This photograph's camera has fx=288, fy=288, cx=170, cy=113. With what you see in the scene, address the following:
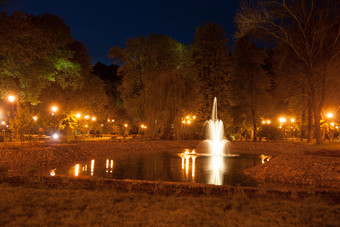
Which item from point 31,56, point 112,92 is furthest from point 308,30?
point 112,92

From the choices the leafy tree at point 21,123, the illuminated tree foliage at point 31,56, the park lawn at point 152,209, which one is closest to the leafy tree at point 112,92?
the illuminated tree foliage at point 31,56

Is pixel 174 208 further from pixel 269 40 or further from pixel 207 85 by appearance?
pixel 207 85

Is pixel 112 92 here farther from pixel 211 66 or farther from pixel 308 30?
pixel 308 30

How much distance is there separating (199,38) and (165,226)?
3521 centimetres

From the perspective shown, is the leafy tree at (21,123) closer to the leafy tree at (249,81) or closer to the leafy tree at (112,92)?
the leafy tree at (112,92)

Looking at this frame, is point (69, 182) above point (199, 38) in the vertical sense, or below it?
below

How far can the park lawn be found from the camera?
563cm

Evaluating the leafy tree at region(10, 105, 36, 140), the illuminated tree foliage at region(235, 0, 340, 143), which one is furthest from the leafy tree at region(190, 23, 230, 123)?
the leafy tree at region(10, 105, 36, 140)

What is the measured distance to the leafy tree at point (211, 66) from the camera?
36.9 m

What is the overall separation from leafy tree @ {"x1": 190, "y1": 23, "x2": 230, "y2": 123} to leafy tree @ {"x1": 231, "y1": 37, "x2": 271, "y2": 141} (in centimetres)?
209

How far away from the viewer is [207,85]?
37094 mm

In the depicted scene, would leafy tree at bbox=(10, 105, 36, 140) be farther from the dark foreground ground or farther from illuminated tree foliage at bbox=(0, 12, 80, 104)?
the dark foreground ground

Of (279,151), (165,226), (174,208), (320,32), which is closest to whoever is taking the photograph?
(165,226)

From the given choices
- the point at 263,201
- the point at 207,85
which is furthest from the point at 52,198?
the point at 207,85
